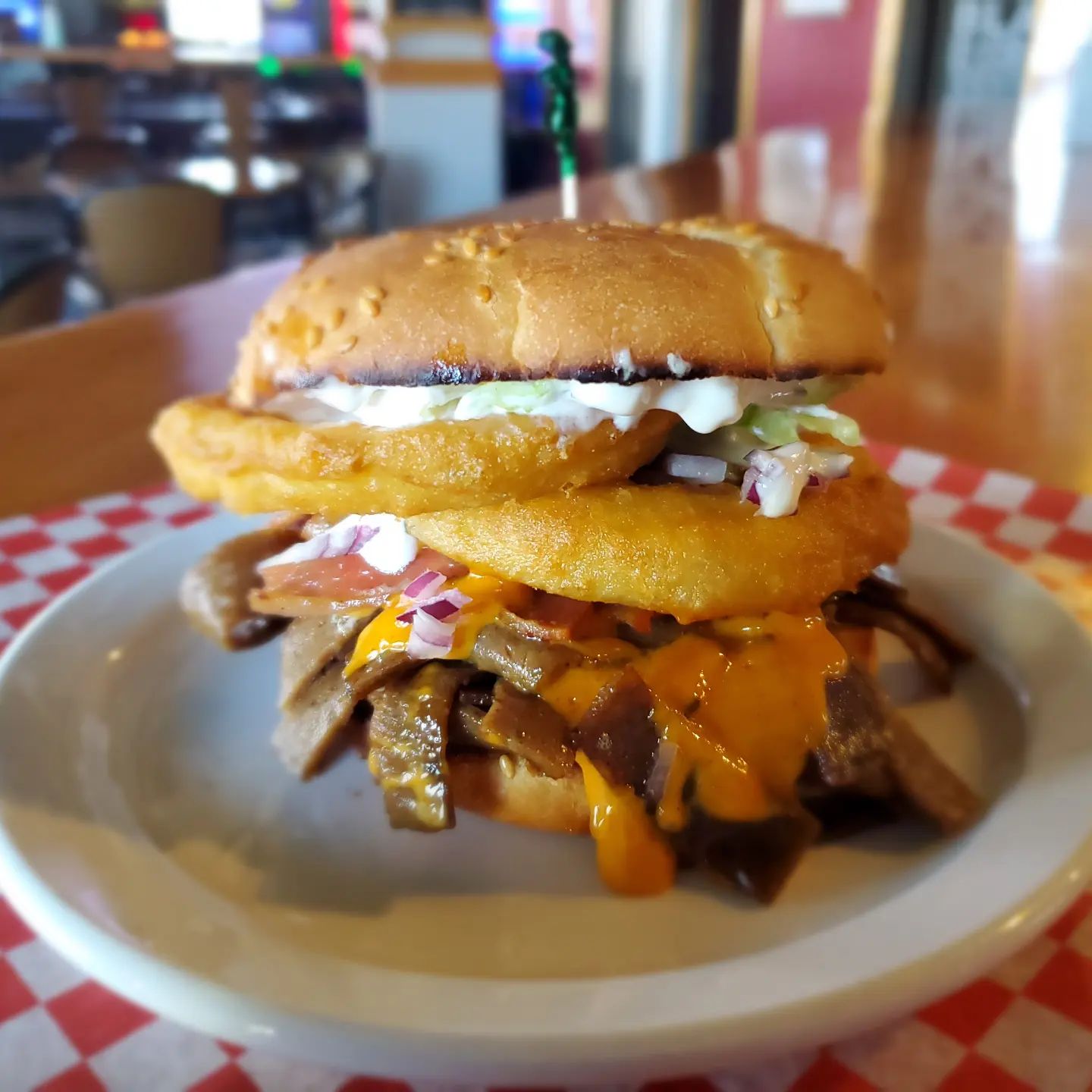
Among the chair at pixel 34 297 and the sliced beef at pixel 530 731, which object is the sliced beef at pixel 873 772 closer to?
the sliced beef at pixel 530 731

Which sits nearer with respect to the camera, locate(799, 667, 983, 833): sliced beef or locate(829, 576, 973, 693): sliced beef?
locate(799, 667, 983, 833): sliced beef

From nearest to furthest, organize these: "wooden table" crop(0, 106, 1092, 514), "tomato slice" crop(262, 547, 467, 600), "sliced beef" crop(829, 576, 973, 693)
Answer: "tomato slice" crop(262, 547, 467, 600) → "sliced beef" crop(829, 576, 973, 693) → "wooden table" crop(0, 106, 1092, 514)

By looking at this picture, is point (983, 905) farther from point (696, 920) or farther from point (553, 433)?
point (553, 433)

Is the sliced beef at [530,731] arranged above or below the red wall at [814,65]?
below

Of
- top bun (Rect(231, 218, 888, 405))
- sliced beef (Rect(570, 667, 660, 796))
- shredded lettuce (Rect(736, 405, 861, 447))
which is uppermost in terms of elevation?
top bun (Rect(231, 218, 888, 405))

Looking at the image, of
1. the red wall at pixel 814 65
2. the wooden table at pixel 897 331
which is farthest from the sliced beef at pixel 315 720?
the red wall at pixel 814 65

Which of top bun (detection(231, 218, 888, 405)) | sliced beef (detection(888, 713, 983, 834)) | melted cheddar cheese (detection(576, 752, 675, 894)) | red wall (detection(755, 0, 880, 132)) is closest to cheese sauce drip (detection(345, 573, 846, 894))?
melted cheddar cheese (detection(576, 752, 675, 894))

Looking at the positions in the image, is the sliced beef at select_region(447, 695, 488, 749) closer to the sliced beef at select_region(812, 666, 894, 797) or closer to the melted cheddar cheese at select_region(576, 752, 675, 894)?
the melted cheddar cheese at select_region(576, 752, 675, 894)
